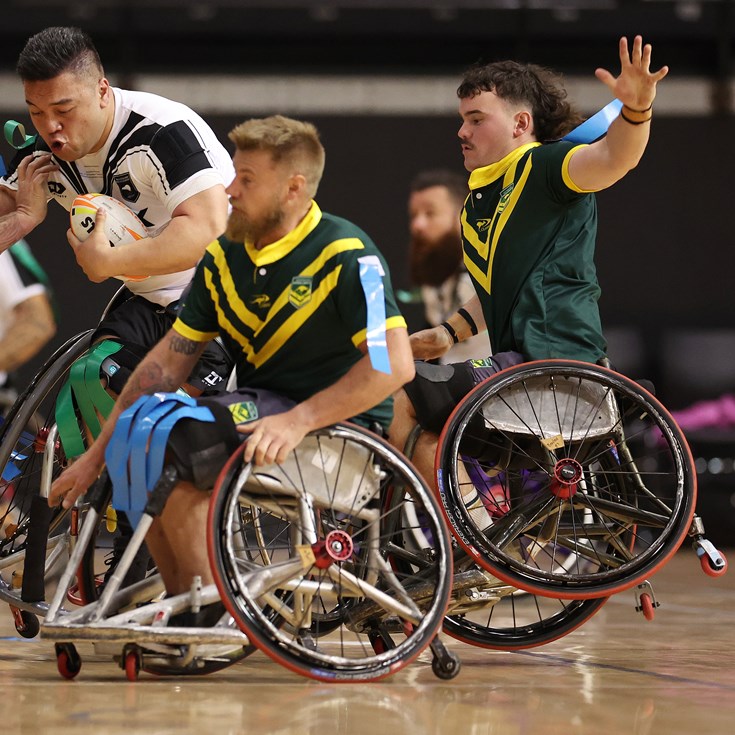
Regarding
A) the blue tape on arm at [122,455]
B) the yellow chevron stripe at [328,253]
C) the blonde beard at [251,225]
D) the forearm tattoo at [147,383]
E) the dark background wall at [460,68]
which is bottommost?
the blue tape on arm at [122,455]

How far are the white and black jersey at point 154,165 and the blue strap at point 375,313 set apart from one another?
0.73 meters

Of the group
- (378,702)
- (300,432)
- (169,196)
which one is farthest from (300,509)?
(169,196)

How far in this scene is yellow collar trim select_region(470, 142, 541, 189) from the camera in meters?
3.09

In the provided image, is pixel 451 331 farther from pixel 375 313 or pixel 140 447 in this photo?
pixel 140 447

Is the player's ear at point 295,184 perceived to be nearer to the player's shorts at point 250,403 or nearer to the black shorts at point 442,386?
the player's shorts at point 250,403

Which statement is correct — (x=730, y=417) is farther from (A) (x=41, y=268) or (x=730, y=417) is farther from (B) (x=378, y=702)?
(B) (x=378, y=702)

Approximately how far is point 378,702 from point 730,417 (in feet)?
16.9

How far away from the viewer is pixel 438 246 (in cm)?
535

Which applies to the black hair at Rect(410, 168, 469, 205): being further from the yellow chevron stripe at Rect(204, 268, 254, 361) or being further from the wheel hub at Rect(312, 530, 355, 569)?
the wheel hub at Rect(312, 530, 355, 569)

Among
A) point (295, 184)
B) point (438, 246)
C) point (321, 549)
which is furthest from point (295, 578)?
point (438, 246)

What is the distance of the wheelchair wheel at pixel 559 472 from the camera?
273 cm

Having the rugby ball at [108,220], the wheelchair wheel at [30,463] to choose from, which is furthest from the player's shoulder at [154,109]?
the wheelchair wheel at [30,463]

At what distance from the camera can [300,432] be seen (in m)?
2.38

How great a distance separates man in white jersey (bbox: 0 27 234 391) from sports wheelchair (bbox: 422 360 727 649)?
0.73 metres
